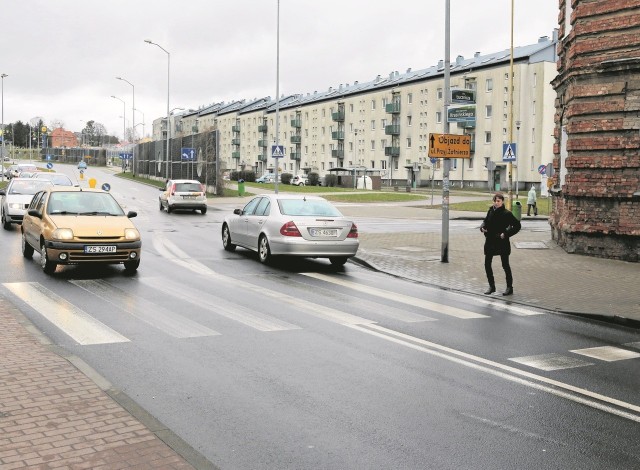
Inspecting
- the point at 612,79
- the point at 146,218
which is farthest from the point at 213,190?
the point at 612,79

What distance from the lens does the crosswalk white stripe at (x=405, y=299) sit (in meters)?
10.2

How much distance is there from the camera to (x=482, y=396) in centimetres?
602

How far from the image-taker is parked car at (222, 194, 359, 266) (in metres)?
14.5

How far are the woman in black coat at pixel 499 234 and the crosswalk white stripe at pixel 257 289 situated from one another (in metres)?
3.46

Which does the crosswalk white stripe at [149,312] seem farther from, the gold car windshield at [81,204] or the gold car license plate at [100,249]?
the gold car windshield at [81,204]

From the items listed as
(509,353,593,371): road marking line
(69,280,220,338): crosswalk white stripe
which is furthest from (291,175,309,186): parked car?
(509,353,593,371): road marking line

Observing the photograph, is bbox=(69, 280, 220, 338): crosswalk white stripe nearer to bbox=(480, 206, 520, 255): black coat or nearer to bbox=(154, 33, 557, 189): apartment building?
bbox=(480, 206, 520, 255): black coat

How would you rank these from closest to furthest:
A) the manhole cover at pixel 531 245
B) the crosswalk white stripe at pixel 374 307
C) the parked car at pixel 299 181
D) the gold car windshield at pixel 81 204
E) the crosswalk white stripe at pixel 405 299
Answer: the crosswalk white stripe at pixel 374 307 < the crosswalk white stripe at pixel 405 299 < the gold car windshield at pixel 81 204 < the manhole cover at pixel 531 245 < the parked car at pixel 299 181

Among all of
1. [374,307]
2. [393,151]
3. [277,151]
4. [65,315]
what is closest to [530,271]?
[374,307]

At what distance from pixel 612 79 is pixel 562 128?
12.4ft

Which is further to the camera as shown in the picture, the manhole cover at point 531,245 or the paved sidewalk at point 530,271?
the manhole cover at point 531,245

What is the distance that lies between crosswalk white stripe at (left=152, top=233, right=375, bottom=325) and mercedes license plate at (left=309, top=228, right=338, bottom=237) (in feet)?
7.16

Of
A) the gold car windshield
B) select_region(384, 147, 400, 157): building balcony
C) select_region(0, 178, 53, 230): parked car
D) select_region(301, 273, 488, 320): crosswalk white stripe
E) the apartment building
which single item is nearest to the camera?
select_region(301, 273, 488, 320): crosswalk white stripe

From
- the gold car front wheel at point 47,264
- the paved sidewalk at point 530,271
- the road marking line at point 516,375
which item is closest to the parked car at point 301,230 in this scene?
the paved sidewalk at point 530,271
